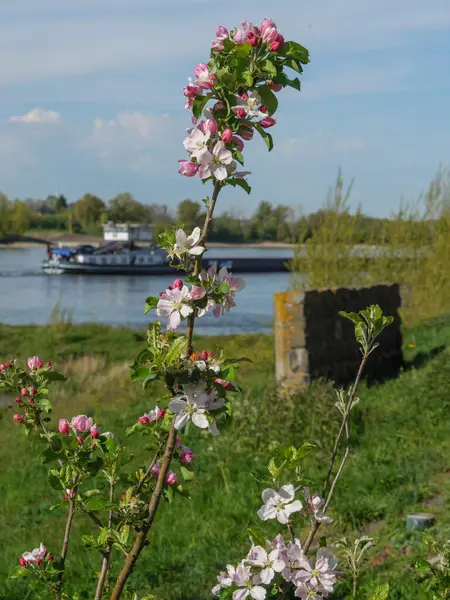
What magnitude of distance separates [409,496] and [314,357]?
16.3 feet

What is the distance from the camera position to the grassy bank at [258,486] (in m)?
5.53

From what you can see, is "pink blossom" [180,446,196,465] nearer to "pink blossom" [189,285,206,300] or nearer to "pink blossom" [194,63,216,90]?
"pink blossom" [189,285,206,300]

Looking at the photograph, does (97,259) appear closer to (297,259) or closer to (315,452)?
(297,259)

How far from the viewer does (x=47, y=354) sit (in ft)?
85.9

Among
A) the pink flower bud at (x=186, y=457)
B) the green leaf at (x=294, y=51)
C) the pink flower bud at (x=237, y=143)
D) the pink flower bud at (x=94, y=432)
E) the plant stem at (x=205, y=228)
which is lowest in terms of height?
the pink flower bud at (x=186, y=457)

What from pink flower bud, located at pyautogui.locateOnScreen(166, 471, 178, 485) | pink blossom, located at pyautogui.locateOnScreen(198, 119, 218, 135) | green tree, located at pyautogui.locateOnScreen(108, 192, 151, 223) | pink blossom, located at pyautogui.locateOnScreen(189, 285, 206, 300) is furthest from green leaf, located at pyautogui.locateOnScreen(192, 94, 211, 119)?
green tree, located at pyautogui.locateOnScreen(108, 192, 151, 223)

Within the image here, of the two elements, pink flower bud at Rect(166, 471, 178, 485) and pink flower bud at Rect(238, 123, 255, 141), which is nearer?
pink flower bud at Rect(238, 123, 255, 141)

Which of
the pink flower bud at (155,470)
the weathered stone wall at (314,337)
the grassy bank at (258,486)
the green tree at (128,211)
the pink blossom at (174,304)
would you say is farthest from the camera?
the green tree at (128,211)

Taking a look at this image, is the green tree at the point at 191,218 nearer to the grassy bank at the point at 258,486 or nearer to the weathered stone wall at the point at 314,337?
the grassy bank at the point at 258,486

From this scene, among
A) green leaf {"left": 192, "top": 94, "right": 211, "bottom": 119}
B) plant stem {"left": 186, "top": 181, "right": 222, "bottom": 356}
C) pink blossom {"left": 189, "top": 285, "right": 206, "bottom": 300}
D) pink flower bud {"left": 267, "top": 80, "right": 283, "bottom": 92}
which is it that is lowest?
pink blossom {"left": 189, "top": 285, "right": 206, "bottom": 300}

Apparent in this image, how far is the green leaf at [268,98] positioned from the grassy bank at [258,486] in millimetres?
756

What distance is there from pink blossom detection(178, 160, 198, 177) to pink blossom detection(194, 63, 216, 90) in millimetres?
220

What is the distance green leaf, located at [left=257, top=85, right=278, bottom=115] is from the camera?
7.92 ft

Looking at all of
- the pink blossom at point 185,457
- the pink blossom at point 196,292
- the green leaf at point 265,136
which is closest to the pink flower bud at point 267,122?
the green leaf at point 265,136
